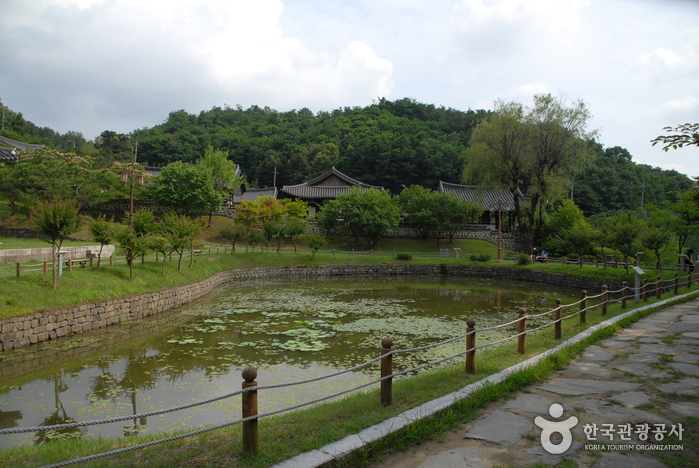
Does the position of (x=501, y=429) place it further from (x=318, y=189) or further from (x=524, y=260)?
(x=318, y=189)

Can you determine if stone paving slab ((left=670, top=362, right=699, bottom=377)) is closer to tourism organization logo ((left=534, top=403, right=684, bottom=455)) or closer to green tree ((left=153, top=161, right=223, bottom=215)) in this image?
tourism organization logo ((left=534, top=403, right=684, bottom=455))

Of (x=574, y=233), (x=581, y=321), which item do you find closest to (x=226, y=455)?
(x=581, y=321)

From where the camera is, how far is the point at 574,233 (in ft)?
80.4

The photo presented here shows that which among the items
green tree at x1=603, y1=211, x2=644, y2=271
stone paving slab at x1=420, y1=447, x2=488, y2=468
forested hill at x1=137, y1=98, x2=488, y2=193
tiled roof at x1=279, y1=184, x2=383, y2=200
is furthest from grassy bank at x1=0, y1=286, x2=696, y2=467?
forested hill at x1=137, y1=98, x2=488, y2=193

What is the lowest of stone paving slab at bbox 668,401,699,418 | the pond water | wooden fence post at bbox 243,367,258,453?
the pond water

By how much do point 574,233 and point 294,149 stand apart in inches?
1780

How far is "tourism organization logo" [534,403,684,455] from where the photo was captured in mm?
3602

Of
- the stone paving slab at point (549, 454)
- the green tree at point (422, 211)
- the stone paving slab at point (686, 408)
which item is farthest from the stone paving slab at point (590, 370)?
the green tree at point (422, 211)

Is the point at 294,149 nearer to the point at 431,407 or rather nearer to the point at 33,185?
the point at 33,185

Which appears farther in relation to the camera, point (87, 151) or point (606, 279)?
point (87, 151)

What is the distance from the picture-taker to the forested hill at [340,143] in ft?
175

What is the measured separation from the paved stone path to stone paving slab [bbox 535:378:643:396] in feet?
0.04

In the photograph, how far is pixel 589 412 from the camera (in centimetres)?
436

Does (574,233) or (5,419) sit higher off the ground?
(574,233)
